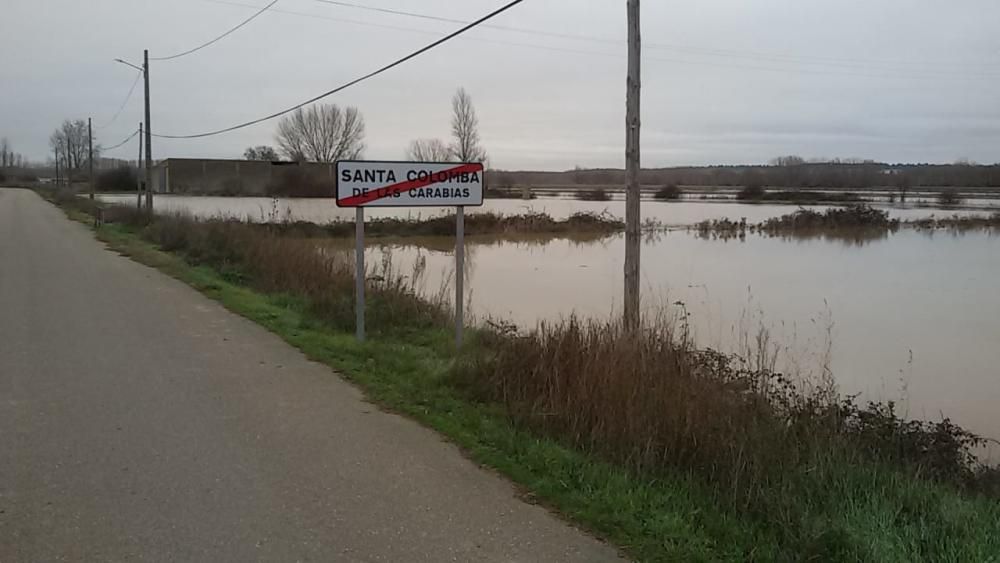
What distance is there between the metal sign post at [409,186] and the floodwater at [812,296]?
4.06 metres

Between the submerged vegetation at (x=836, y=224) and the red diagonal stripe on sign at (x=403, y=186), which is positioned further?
the submerged vegetation at (x=836, y=224)

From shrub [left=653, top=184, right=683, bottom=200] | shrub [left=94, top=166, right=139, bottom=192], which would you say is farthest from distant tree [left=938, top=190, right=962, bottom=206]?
shrub [left=94, top=166, right=139, bottom=192]

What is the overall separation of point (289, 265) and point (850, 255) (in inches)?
905

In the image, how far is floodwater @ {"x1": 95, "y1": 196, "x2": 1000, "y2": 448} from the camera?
1123 centimetres

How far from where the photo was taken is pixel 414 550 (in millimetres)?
4176

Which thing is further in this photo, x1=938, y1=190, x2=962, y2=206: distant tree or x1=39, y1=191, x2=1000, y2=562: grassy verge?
x1=938, y1=190, x2=962, y2=206: distant tree

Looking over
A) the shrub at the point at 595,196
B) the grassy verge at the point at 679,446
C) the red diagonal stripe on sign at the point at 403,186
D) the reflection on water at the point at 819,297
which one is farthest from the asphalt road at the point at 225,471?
the shrub at the point at 595,196

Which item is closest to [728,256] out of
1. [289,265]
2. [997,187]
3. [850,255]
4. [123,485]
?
[850,255]

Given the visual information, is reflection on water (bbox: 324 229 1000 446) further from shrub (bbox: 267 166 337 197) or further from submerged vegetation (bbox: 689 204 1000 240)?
shrub (bbox: 267 166 337 197)

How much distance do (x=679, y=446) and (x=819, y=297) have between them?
46.9ft

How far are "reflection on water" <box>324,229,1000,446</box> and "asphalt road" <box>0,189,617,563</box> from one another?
6.62 metres

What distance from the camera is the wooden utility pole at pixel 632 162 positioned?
29.7 ft

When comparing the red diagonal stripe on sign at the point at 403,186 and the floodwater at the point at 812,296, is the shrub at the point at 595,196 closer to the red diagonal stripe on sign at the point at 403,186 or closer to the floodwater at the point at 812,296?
the floodwater at the point at 812,296

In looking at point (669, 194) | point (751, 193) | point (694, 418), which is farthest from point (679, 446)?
point (669, 194)
